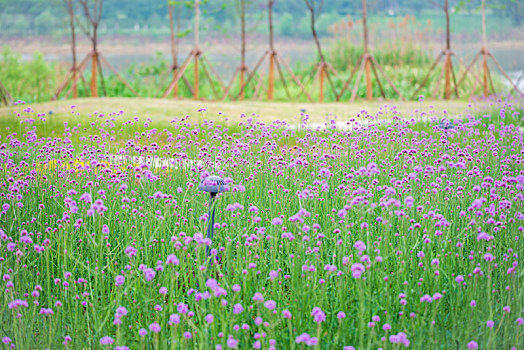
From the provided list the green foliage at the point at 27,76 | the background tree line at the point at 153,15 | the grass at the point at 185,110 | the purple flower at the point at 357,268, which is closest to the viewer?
the purple flower at the point at 357,268

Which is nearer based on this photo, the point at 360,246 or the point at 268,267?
the point at 360,246

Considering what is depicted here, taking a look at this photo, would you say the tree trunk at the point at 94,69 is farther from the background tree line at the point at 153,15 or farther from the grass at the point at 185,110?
the background tree line at the point at 153,15

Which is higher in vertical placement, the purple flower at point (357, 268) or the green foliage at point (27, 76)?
the green foliage at point (27, 76)

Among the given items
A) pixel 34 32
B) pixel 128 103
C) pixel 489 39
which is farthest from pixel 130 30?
pixel 128 103

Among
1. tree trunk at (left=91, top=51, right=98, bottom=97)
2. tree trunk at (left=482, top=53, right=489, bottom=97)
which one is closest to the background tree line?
tree trunk at (left=91, top=51, right=98, bottom=97)

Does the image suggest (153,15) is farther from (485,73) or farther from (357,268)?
(357,268)

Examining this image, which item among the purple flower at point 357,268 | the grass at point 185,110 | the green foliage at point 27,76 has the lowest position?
the purple flower at point 357,268

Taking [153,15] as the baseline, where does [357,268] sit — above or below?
below

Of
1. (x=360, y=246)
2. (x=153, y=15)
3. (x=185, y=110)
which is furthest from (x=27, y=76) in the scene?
(x=153, y=15)

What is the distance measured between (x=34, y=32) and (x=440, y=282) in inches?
1162

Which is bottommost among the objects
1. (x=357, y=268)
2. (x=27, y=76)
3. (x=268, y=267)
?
(x=268, y=267)

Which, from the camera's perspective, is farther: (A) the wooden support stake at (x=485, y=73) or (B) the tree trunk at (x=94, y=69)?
(A) the wooden support stake at (x=485, y=73)

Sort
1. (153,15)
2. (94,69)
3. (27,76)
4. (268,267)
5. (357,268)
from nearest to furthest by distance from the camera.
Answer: (357,268) < (268,267) < (94,69) < (27,76) < (153,15)

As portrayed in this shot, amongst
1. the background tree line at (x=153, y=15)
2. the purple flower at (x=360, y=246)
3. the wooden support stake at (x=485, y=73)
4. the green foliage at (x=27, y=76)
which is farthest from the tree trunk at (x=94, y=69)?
the background tree line at (x=153, y=15)
